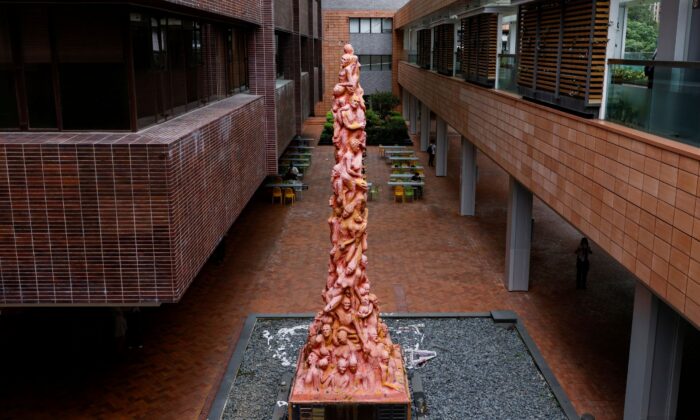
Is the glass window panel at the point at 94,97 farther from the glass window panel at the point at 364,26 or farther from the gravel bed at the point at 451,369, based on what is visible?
the glass window panel at the point at 364,26

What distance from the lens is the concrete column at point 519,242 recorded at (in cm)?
1648

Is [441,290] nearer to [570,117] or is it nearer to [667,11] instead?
[570,117]

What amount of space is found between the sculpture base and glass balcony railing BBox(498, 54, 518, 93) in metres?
8.36

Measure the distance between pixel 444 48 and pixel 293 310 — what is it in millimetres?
14886

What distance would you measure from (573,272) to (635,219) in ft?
32.4

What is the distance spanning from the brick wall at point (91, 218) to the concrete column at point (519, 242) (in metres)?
9.31

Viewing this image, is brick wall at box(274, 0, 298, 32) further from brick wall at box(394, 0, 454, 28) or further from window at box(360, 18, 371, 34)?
window at box(360, 18, 371, 34)

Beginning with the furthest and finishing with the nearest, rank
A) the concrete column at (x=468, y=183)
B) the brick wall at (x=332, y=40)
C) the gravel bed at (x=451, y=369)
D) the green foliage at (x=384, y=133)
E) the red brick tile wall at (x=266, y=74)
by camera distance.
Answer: the brick wall at (x=332, y=40), the green foliage at (x=384, y=133), the concrete column at (x=468, y=183), the red brick tile wall at (x=266, y=74), the gravel bed at (x=451, y=369)

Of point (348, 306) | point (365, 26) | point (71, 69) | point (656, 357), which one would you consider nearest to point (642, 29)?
point (656, 357)

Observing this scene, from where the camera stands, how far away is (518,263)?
16.7 meters

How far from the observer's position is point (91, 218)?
923 cm

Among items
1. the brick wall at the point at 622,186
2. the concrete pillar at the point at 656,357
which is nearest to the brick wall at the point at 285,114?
the brick wall at the point at 622,186

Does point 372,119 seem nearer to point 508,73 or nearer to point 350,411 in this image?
point 508,73

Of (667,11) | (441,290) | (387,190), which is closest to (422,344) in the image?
(441,290)
